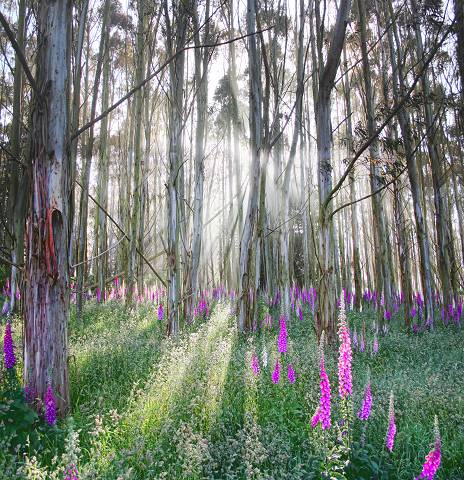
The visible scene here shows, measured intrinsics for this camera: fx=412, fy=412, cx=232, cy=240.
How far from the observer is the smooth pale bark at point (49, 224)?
333 cm

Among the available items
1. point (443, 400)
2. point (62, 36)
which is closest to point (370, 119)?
point (443, 400)

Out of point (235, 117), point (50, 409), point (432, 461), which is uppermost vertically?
point (235, 117)

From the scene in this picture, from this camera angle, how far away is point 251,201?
7.85 meters

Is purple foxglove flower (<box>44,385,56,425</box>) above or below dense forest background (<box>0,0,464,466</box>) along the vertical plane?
below

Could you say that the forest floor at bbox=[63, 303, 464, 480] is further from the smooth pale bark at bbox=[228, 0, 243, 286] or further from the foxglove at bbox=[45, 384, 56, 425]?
the smooth pale bark at bbox=[228, 0, 243, 286]

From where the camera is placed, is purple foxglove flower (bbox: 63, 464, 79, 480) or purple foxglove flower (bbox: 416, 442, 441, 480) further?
purple foxglove flower (bbox: 416, 442, 441, 480)

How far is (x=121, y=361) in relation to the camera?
5.29 m

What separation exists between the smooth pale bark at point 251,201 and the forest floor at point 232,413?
109 cm

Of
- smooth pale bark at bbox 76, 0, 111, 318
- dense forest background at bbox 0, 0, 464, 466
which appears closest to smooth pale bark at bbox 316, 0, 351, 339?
dense forest background at bbox 0, 0, 464, 466

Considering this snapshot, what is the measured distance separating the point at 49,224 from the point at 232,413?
2.37 metres

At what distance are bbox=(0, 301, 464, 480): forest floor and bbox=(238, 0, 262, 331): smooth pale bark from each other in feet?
3.57

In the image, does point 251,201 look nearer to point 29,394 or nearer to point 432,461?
point 29,394

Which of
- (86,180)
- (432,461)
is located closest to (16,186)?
(86,180)

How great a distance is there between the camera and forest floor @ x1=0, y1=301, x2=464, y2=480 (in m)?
2.92
